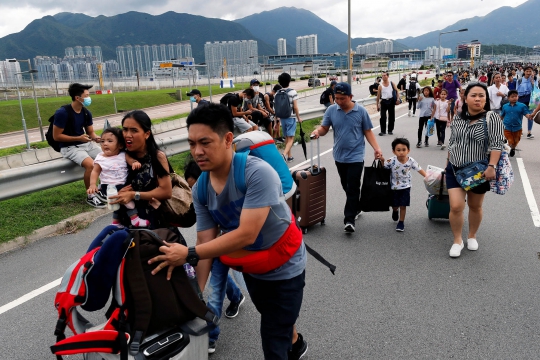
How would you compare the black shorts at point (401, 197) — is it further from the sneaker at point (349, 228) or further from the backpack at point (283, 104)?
the backpack at point (283, 104)

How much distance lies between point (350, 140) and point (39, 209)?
15.0 feet

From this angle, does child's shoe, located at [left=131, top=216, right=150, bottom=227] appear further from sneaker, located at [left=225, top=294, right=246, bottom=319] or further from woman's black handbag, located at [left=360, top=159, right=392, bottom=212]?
woman's black handbag, located at [left=360, top=159, right=392, bottom=212]

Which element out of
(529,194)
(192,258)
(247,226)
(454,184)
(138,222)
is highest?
(247,226)

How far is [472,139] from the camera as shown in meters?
4.49

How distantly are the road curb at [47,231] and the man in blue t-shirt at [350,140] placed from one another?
3401 mm

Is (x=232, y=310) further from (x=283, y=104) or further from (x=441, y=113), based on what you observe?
(x=441, y=113)

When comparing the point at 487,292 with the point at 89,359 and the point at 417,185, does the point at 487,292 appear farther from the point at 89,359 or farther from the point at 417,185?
the point at 417,185

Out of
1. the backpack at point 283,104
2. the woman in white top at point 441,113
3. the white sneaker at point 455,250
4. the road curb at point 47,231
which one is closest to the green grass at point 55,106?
the backpack at point 283,104

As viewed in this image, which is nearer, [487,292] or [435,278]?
[487,292]

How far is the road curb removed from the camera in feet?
17.1

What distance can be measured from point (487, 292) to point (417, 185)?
13.2 feet

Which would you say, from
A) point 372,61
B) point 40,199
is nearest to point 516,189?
point 40,199

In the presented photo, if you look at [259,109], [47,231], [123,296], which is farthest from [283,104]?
[123,296]

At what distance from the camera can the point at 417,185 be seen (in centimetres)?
780
